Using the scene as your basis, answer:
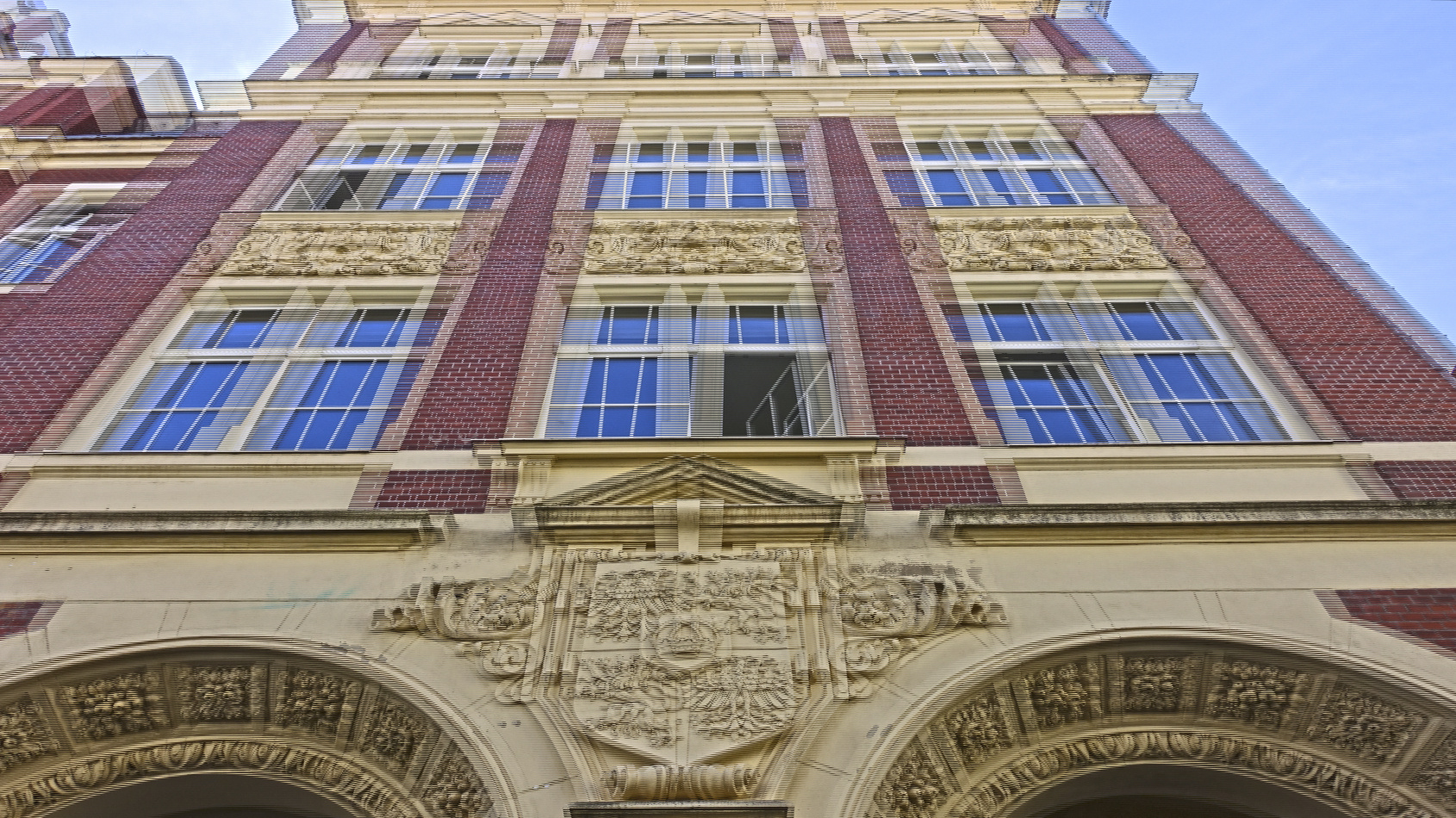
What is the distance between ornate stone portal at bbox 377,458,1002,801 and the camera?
5.59 metres

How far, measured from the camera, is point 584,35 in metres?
17.4

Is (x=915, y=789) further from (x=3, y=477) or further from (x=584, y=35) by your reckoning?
(x=584, y=35)

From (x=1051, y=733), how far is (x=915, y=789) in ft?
4.00

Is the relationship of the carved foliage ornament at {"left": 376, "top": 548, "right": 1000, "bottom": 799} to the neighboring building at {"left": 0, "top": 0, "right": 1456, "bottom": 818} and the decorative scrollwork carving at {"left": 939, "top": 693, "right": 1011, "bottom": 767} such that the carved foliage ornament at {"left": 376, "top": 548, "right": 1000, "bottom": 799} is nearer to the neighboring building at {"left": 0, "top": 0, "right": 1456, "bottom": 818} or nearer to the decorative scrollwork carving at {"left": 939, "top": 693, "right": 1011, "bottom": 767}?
the neighboring building at {"left": 0, "top": 0, "right": 1456, "bottom": 818}

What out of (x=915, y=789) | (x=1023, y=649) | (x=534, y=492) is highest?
(x=534, y=492)

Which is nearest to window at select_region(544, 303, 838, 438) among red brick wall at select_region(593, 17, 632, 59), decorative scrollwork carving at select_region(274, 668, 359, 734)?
decorative scrollwork carving at select_region(274, 668, 359, 734)

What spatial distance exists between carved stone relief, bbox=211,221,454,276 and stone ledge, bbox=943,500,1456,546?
7344 millimetres

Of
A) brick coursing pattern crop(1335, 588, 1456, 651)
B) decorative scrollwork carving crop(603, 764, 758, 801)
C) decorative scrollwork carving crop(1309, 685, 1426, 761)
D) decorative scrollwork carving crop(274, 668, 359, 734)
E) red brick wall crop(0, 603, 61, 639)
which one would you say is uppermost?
red brick wall crop(0, 603, 61, 639)

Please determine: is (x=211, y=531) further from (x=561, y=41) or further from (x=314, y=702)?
(x=561, y=41)

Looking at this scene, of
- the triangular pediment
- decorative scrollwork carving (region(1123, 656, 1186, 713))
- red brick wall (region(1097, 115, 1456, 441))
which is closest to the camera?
decorative scrollwork carving (region(1123, 656, 1186, 713))

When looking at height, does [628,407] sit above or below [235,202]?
below

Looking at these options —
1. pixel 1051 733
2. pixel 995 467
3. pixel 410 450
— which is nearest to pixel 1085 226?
pixel 995 467

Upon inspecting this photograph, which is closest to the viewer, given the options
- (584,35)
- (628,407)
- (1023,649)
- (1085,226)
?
(1023,649)

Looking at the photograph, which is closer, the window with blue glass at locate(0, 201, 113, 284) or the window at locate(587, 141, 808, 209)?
the window with blue glass at locate(0, 201, 113, 284)
